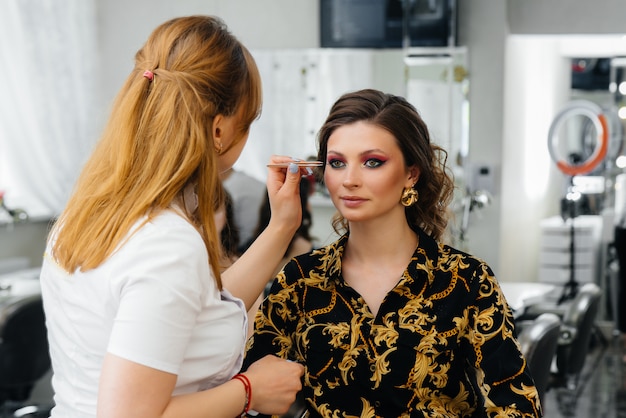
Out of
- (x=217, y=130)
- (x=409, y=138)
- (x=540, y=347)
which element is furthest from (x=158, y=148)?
(x=540, y=347)

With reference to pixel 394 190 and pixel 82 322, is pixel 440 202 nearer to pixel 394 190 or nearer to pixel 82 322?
pixel 394 190

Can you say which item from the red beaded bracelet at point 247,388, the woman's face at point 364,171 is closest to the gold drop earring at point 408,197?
the woman's face at point 364,171

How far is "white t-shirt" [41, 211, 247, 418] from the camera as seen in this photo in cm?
103

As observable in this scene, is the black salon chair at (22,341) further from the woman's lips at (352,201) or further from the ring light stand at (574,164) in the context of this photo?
the ring light stand at (574,164)

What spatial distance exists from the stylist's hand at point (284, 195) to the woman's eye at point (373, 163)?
4.8 inches

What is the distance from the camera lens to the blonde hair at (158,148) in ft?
3.64

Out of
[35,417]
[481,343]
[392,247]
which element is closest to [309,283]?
[392,247]

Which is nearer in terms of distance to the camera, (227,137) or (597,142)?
(227,137)

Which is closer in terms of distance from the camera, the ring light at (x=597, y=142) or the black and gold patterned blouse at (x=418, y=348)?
the black and gold patterned blouse at (x=418, y=348)

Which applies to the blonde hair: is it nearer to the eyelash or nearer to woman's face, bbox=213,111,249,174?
woman's face, bbox=213,111,249,174

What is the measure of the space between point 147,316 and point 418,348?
0.55 meters

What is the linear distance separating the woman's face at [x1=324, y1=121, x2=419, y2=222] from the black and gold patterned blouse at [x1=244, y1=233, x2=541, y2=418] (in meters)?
0.11

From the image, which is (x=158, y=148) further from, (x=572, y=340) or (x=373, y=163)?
(x=572, y=340)

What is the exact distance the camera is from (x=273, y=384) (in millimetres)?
1274
